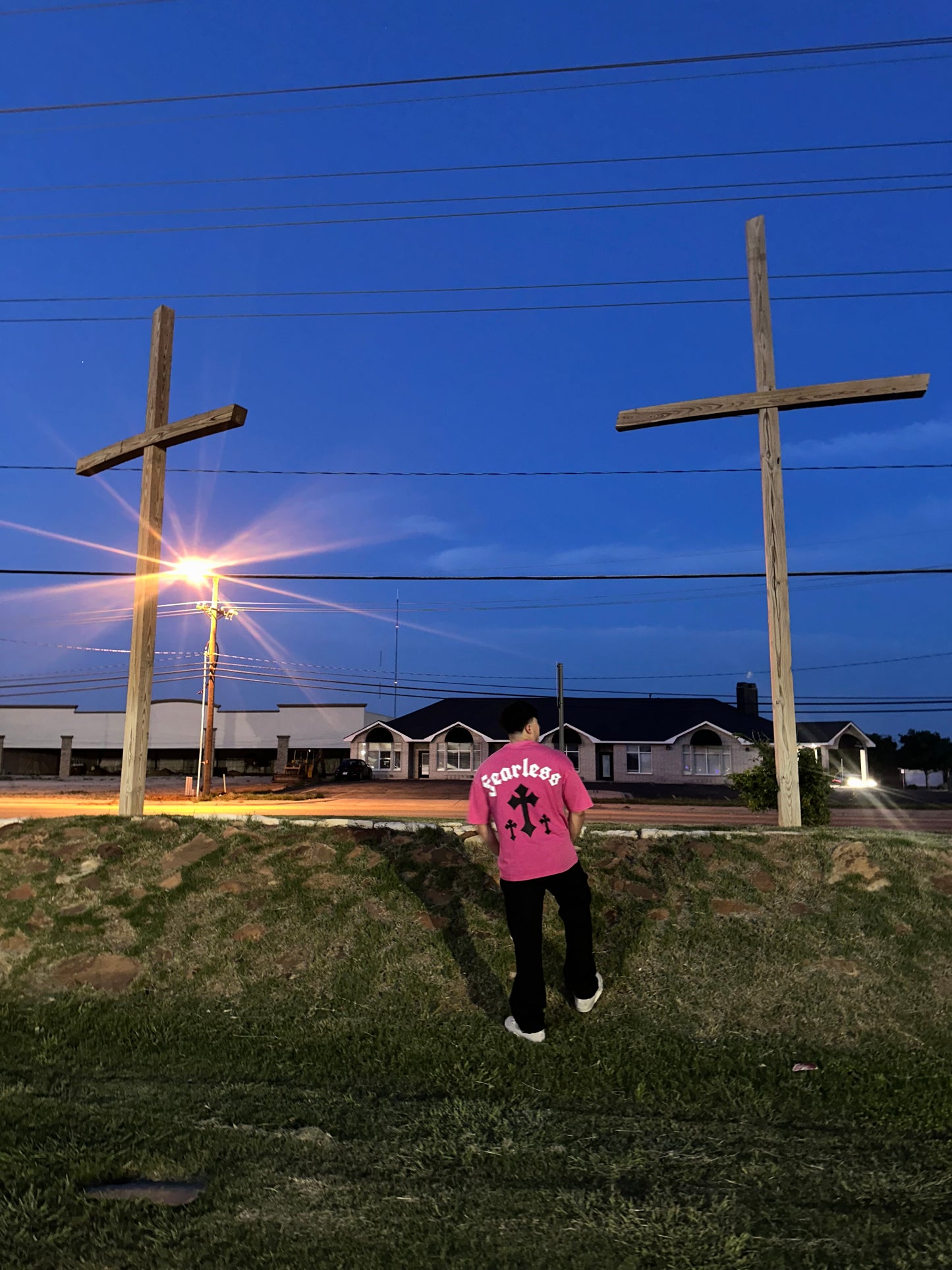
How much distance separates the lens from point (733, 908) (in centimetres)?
727

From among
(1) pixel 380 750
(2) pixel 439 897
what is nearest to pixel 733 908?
(2) pixel 439 897

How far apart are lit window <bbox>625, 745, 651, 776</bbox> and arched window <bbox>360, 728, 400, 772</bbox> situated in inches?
621

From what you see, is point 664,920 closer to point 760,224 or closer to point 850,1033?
point 850,1033

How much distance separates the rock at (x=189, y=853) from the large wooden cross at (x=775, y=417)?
616cm

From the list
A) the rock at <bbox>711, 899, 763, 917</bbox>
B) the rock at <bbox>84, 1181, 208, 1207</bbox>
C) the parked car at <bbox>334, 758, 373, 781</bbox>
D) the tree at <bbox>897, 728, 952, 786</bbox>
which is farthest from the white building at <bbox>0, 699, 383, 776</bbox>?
the rock at <bbox>84, 1181, 208, 1207</bbox>

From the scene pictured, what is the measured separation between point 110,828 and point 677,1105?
7.33 meters

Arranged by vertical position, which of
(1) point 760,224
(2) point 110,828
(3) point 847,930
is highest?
(1) point 760,224

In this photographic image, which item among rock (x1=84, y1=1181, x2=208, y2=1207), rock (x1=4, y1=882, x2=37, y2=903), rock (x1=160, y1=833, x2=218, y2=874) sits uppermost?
rock (x1=160, y1=833, x2=218, y2=874)

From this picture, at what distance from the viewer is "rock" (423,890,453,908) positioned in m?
7.62

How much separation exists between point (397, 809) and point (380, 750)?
29196 mm

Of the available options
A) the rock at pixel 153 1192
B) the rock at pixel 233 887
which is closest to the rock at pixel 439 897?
the rock at pixel 233 887

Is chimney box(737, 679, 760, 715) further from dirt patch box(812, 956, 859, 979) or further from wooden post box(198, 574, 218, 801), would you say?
dirt patch box(812, 956, 859, 979)

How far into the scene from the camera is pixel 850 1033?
223 inches

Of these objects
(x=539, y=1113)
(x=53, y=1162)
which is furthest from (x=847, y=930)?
(x=53, y=1162)
